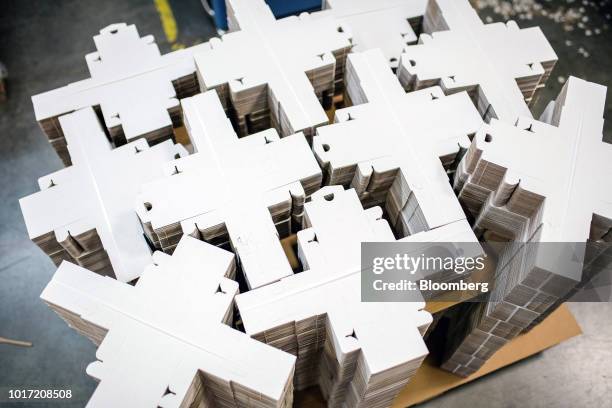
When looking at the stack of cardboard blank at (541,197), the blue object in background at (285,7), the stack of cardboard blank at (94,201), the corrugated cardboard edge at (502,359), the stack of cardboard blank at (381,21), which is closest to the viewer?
the stack of cardboard blank at (541,197)

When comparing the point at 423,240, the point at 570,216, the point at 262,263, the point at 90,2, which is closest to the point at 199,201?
the point at 262,263

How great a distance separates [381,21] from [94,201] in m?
2.05

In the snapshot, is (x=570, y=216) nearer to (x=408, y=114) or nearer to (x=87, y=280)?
(x=408, y=114)

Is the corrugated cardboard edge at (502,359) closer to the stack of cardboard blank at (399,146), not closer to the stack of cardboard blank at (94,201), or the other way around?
the stack of cardboard blank at (399,146)

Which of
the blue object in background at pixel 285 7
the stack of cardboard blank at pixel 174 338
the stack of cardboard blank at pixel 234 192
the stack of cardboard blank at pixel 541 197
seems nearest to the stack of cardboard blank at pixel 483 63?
the stack of cardboard blank at pixel 541 197

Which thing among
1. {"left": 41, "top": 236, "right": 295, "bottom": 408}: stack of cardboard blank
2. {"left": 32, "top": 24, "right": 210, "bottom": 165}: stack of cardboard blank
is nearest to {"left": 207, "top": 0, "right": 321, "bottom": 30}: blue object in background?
{"left": 32, "top": 24, "right": 210, "bottom": 165}: stack of cardboard blank

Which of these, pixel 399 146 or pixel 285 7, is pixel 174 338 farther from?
pixel 285 7

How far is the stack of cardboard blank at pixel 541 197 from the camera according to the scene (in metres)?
2.54

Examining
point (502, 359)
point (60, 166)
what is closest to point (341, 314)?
point (502, 359)

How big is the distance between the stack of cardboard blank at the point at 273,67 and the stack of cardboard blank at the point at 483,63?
46 cm

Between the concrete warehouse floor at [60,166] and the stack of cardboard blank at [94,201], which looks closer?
the stack of cardboard blank at [94,201]

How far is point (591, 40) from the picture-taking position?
6.10 metres

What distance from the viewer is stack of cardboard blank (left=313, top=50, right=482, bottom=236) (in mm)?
2824

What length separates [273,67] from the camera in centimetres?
314
